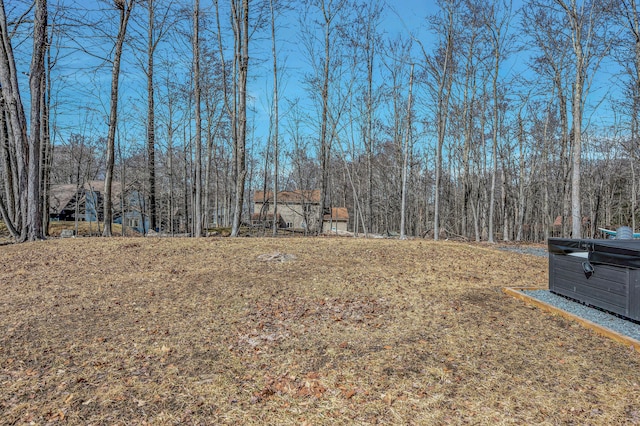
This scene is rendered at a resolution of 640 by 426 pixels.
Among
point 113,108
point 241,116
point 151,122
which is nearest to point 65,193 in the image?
→ point 151,122

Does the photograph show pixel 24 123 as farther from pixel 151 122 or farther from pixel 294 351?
pixel 294 351

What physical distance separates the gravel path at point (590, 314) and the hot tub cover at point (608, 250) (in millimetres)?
524

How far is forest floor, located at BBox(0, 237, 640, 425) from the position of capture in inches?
82.3

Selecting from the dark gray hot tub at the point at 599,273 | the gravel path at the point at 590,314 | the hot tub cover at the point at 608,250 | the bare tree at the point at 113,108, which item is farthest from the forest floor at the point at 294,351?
the bare tree at the point at 113,108

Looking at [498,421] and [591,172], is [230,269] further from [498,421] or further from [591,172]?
[591,172]

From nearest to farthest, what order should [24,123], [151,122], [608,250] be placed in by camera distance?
[608,250], [24,123], [151,122]

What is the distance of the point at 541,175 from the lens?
18.9m

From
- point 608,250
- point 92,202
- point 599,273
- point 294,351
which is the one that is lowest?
point 294,351

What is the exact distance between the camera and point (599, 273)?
3.82 m

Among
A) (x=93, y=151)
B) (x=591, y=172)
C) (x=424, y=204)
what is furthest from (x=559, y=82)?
(x=93, y=151)

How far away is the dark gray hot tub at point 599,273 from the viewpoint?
3404mm

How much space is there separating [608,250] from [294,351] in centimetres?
329

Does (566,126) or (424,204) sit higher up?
(566,126)

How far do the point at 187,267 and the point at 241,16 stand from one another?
720 centimetres
